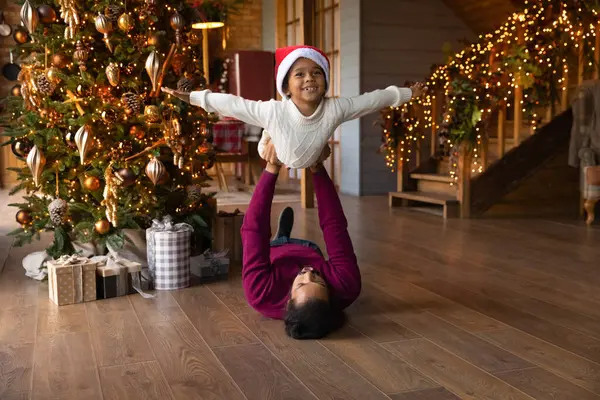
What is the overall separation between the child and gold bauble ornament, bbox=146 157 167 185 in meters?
0.96

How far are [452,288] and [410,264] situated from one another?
0.56 meters

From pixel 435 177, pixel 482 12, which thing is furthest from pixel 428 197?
pixel 482 12

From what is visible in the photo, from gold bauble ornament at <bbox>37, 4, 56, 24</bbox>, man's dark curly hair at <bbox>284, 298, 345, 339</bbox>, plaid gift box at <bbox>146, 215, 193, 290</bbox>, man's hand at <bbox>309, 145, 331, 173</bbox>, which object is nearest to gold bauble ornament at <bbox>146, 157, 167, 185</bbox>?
plaid gift box at <bbox>146, 215, 193, 290</bbox>

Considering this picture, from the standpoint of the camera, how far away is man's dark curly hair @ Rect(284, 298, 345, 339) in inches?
96.5

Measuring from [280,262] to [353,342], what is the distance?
20.0 inches

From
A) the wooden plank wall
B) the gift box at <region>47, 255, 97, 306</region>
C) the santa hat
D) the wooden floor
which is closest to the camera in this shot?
the wooden floor

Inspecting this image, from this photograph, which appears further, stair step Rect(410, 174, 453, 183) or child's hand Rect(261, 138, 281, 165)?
stair step Rect(410, 174, 453, 183)

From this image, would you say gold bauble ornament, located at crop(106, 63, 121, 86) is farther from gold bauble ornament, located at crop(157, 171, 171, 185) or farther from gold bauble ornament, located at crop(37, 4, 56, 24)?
gold bauble ornament, located at crop(157, 171, 171, 185)

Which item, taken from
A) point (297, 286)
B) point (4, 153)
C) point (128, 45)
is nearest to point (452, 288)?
point (297, 286)

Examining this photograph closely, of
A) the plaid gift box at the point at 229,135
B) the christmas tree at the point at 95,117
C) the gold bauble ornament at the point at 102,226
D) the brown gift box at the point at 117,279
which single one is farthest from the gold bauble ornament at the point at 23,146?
the plaid gift box at the point at 229,135

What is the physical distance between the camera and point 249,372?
7.30 feet

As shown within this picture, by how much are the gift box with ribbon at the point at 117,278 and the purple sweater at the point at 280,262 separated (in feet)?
2.31

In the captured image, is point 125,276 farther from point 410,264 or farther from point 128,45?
point 410,264

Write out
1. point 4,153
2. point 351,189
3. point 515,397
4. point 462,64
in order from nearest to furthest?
point 515,397
point 462,64
point 351,189
point 4,153
